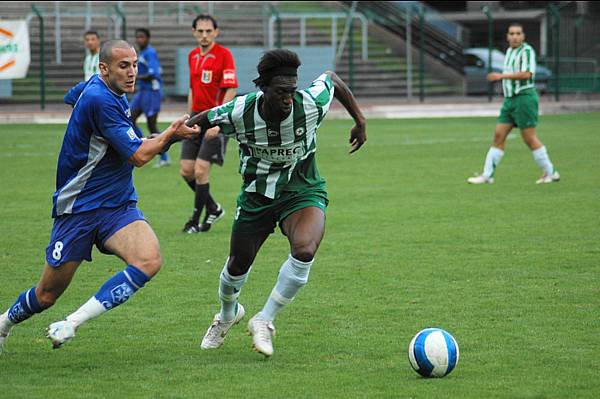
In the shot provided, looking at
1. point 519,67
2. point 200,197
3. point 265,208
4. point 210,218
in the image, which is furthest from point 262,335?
point 519,67

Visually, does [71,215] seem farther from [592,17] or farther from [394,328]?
[592,17]

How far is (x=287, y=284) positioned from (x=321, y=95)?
1266 millimetres

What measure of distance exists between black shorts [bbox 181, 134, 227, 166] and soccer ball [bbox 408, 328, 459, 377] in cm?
629

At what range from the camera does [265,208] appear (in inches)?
280

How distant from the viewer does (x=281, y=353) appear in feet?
23.2

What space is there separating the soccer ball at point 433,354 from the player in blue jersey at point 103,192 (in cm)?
162

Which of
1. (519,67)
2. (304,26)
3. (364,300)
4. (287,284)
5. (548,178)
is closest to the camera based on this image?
(287,284)

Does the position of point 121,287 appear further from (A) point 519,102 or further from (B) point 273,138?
(A) point 519,102

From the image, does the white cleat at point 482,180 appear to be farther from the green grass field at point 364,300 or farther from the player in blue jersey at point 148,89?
the player in blue jersey at point 148,89

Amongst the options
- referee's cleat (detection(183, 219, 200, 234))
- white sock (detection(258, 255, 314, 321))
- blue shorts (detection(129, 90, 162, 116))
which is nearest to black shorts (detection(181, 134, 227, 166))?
referee's cleat (detection(183, 219, 200, 234))

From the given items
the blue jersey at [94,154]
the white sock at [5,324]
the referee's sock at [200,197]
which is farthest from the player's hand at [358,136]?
the referee's sock at [200,197]

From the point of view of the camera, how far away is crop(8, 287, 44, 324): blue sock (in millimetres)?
6746

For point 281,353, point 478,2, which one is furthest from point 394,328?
point 478,2

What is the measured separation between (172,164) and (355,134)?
12.9 m
